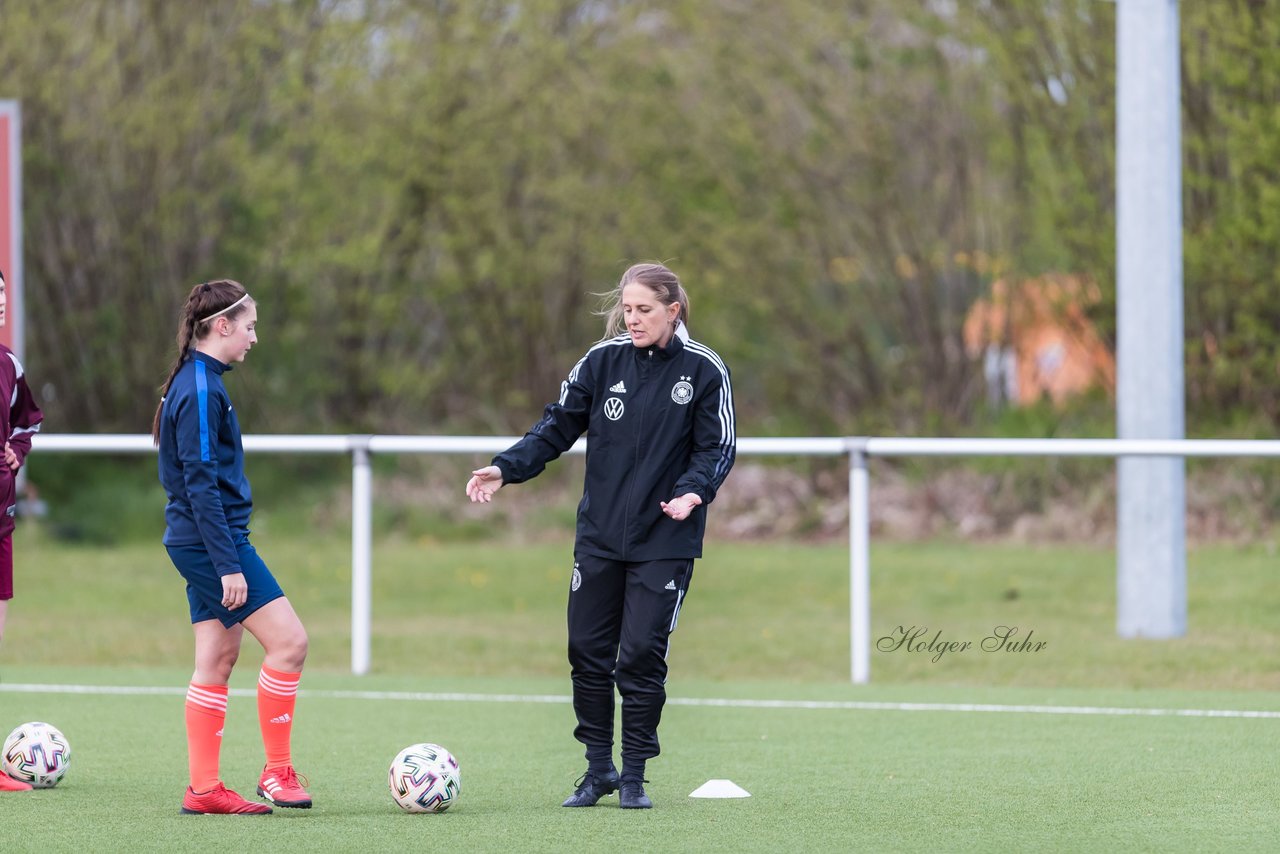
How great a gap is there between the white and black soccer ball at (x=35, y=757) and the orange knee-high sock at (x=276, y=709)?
2.73 feet

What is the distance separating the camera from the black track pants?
5953mm

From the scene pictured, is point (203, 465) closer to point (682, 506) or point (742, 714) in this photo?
point (682, 506)

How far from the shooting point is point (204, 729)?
19.4ft

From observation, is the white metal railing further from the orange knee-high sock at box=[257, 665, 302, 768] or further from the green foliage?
the green foliage

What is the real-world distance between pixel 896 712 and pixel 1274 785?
220 centimetres

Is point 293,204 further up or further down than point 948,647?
further up

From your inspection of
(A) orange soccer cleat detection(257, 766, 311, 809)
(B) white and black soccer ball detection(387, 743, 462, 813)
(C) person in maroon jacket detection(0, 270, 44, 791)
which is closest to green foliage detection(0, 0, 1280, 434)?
(C) person in maroon jacket detection(0, 270, 44, 791)

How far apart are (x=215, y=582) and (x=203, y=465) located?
37 centimetres

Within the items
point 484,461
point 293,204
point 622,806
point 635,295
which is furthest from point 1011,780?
point 293,204

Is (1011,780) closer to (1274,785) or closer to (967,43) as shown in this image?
(1274,785)

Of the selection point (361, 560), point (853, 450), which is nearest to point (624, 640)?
point (853, 450)

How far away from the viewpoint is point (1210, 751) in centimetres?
725

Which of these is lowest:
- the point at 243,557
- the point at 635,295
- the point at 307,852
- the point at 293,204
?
the point at 307,852

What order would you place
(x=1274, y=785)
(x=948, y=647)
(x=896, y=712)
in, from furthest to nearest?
1. (x=948, y=647)
2. (x=896, y=712)
3. (x=1274, y=785)
